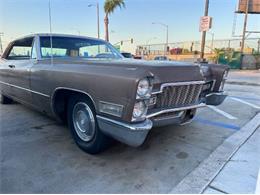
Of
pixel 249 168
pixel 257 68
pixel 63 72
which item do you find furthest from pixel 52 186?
pixel 257 68

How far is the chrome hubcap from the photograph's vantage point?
292cm

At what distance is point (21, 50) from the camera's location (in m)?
4.86

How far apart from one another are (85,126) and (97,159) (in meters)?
0.46

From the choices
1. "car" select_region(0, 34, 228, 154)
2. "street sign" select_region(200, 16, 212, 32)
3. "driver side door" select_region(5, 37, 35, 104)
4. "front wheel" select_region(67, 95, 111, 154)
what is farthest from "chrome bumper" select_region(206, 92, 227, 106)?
"street sign" select_region(200, 16, 212, 32)

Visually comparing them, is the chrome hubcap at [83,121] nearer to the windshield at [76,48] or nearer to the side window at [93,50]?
the windshield at [76,48]

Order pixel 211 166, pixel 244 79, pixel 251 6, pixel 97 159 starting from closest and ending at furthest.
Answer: pixel 211 166, pixel 97 159, pixel 244 79, pixel 251 6

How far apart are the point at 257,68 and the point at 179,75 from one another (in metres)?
28.2

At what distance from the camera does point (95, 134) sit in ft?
9.39

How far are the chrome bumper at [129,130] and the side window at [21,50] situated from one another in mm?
2425

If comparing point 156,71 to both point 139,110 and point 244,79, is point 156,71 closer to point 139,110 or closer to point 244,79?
point 139,110

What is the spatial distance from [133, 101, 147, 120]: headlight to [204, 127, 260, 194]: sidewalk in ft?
3.18

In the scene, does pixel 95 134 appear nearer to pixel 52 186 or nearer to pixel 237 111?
pixel 52 186

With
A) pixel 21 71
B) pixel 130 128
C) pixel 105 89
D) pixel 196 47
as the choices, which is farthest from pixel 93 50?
pixel 196 47

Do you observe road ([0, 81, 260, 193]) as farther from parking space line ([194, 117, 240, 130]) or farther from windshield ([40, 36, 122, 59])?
windshield ([40, 36, 122, 59])
